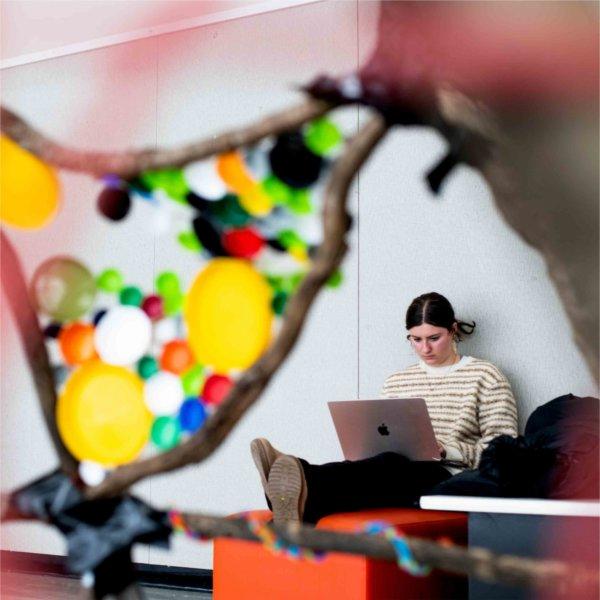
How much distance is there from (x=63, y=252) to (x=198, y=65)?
284mm

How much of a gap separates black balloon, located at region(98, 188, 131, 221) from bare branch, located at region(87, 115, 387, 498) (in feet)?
0.83

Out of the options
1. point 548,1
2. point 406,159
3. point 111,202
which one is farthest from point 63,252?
point 406,159

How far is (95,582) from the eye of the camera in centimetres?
117

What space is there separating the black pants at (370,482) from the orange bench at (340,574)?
0.28ft

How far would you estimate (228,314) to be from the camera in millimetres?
1134

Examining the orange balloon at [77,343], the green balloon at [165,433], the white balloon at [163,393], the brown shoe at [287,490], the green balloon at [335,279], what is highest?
the green balloon at [335,279]

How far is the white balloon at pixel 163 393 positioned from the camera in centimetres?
116

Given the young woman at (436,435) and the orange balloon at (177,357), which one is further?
the young woman at (436,435)

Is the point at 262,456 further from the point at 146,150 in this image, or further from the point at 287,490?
the point at 146,150

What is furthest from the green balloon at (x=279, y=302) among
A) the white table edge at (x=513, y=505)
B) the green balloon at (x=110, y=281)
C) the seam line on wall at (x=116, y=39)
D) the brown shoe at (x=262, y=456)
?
the brown shoe at (x=262, y=456)

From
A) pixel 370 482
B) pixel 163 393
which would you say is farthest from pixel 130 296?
pixel 370 482

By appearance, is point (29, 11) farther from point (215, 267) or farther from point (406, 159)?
point (406, 159)

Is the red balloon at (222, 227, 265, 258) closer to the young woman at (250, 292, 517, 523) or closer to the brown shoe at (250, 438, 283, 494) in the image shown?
the young woman at (250, 292, 517, 523)

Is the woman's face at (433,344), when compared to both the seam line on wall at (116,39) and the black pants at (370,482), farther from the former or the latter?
the seam line on wall at (116,39)
